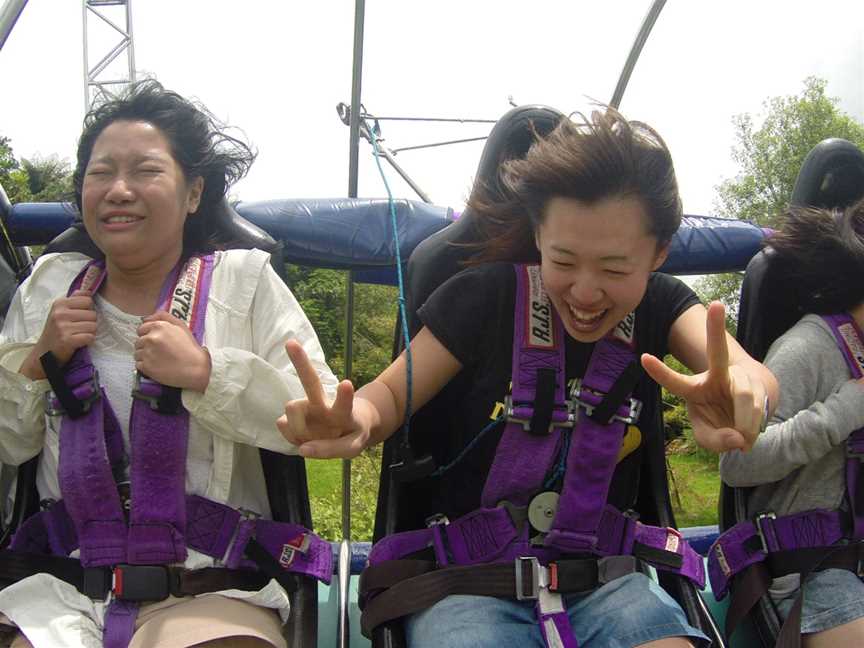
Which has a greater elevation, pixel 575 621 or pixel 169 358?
pixel 169 358

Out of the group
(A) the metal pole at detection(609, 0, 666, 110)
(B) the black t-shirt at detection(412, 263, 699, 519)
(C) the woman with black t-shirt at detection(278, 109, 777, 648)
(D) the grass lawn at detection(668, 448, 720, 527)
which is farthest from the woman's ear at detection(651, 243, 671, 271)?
(D) the grass lawn at detection(668, 448, 720, 527)

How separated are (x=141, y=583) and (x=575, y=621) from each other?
28.9 inches

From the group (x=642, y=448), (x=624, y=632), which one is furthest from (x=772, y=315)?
(x=624, y=632)

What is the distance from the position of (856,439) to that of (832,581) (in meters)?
0.29

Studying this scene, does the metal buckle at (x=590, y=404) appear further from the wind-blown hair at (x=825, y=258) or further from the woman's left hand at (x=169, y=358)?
the woman's left hand at (x=169, y=358)

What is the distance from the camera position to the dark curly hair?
5.31 feet

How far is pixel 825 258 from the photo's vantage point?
66.7 inches

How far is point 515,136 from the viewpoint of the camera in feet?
5.29

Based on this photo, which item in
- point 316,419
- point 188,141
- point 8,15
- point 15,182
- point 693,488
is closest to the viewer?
point 316,419

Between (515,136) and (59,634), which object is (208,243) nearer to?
(515,136)

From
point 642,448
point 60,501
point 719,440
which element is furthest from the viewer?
point 642,448

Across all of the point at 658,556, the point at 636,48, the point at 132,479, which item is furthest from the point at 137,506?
the point at 636,48

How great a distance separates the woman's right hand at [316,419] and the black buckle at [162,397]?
0.30m

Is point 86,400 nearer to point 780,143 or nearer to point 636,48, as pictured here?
point 636,48
